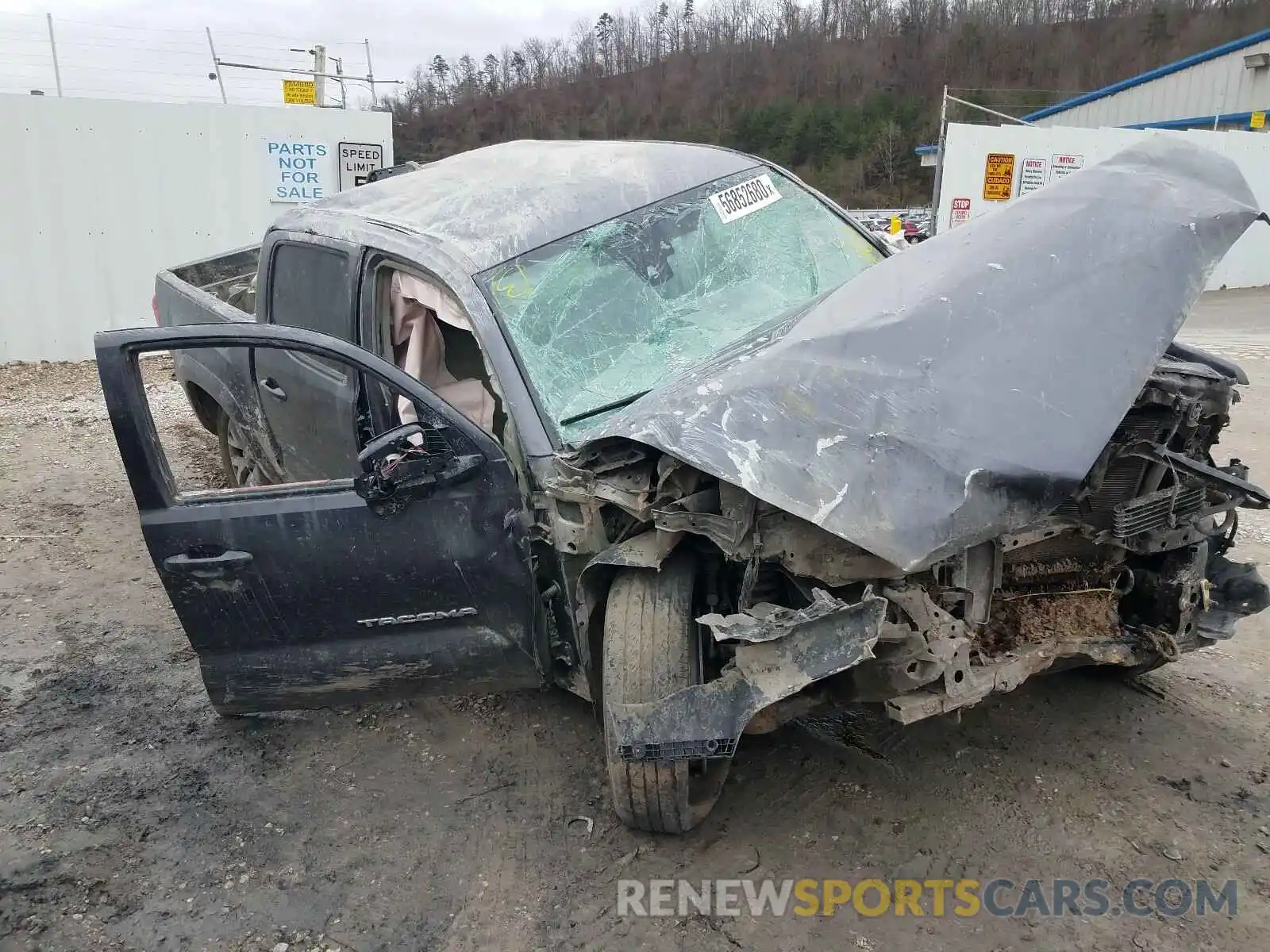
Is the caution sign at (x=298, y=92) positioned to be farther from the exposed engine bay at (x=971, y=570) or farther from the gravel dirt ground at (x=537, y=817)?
the exposed engine bay at (x=971, y=570)

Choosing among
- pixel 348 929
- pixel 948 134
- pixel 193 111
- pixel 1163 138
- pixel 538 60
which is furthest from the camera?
pixel 538 60

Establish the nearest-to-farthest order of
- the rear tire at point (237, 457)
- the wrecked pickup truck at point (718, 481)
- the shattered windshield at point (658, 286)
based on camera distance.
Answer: the wrecked pickup truck at point (718, 481)
the shattered windshield at point (658, 286)
the rear tire at point (237, 457)

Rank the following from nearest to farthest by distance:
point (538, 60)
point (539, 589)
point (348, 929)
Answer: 1. point (348, 929)
2. point (539, 589)
3. point (538, 60)

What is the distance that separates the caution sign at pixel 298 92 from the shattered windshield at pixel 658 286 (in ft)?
38.0

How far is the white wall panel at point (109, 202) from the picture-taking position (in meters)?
9.88

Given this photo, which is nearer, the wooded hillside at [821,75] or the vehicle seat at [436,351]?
the vehicle seat at [436,351]

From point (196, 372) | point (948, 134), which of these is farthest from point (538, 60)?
point (196, 372)

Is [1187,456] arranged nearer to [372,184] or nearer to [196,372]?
[372,184]

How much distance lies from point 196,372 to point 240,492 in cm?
210

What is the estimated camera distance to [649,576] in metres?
2.75

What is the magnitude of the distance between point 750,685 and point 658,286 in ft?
5.29

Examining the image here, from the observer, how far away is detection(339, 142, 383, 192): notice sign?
11594mm

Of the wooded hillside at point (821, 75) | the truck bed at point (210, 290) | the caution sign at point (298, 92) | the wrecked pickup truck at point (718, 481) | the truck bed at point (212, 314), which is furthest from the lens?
the wooded hillside at point (821, 75)

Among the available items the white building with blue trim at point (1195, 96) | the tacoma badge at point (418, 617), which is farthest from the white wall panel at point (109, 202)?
the white building with blue trim at point (1195, 96)
